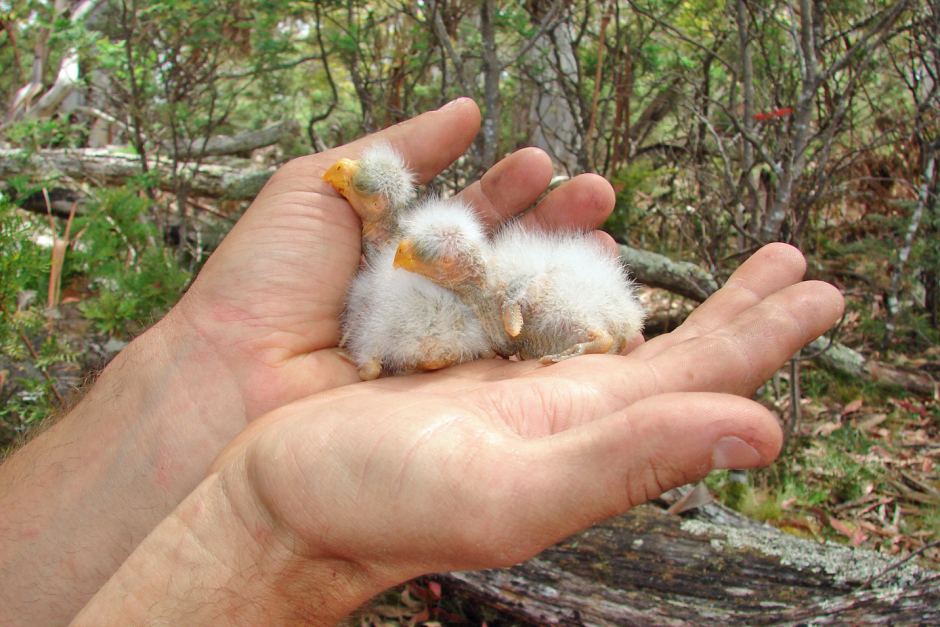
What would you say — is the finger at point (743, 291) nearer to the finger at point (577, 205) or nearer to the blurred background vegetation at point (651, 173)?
the finger at point (577, 205)

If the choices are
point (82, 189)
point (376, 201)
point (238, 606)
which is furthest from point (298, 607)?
point (82, 189)

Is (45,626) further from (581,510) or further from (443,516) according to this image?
(581,510)

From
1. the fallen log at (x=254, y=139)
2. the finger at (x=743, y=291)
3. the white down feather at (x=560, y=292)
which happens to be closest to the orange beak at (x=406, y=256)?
the white down feather at (x=560, y=292)

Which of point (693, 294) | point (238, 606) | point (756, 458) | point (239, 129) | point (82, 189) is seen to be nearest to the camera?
point (756, 458)

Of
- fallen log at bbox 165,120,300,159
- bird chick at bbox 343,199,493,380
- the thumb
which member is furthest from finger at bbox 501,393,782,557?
fallen log at bbox 165,120,300,159

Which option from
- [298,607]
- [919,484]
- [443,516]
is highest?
[443,516]

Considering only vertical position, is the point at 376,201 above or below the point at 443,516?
above
